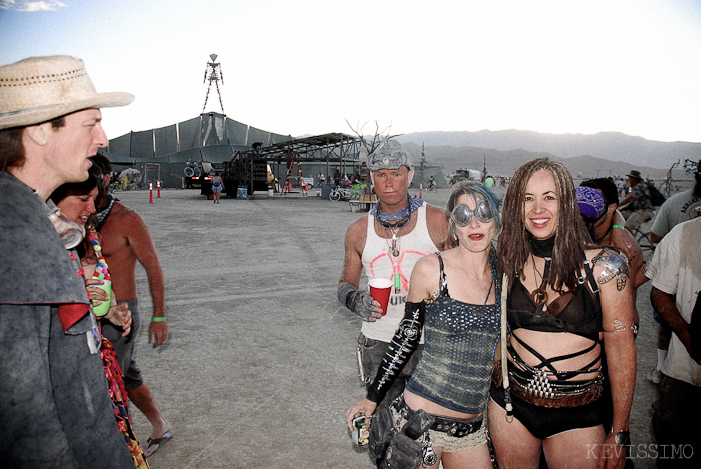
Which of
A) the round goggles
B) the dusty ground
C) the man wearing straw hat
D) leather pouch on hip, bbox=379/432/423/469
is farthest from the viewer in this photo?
the dusty ground

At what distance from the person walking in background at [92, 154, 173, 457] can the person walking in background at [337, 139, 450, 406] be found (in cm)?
146

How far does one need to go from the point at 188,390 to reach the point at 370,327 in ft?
7.30

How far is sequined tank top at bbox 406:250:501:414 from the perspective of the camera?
2.15 metres

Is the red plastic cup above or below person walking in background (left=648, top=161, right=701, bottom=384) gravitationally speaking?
below

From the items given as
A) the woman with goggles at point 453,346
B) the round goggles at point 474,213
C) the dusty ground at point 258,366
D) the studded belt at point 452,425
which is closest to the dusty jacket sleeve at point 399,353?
the woman with goggles at point 453,346

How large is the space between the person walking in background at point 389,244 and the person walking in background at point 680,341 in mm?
1428

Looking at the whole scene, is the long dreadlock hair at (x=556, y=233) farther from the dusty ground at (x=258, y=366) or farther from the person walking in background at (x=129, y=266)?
the person walking in background at (x=129, y=266)

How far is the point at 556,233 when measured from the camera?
2199 mm

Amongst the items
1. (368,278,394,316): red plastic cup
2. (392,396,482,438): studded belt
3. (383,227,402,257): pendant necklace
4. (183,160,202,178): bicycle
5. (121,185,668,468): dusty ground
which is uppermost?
(183,160,202,178): bicycle

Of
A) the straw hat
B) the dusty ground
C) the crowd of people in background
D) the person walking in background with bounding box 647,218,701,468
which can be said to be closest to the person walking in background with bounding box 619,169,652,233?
the dusty ground

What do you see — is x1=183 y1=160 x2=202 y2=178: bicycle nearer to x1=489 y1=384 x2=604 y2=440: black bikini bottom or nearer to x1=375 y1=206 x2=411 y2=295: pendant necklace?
x1=375 y1=206 x2=411 y2=295: pendant necklace

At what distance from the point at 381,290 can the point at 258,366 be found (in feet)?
8.29

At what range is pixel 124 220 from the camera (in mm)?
3092

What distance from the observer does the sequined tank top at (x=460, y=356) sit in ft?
7.04
